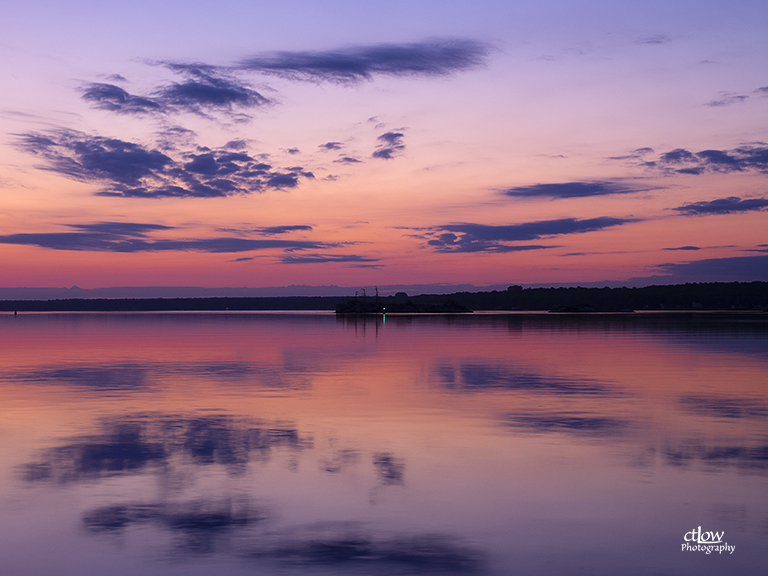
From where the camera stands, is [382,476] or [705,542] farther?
[382,476]

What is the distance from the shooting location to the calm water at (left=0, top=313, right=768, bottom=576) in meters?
9.12

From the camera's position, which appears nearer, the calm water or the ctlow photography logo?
the calm water

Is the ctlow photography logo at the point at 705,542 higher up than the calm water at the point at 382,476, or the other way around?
the calm water at the point at 382,476

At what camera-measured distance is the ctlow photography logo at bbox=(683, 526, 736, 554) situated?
30.6ft

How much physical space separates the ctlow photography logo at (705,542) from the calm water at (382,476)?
20 centimetres

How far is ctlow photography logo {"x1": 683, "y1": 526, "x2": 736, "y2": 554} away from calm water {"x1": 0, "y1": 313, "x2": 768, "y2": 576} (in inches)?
7.9

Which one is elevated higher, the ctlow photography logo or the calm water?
the calm water

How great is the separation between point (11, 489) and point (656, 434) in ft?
44.4

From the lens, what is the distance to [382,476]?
13.0 metres

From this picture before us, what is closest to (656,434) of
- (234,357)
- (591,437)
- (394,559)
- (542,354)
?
(591,437)

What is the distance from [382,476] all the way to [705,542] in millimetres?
5518

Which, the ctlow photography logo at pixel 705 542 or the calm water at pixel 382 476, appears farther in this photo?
the ctlow photography logo at pixel 705 542

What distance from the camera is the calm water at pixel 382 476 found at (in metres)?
9.12

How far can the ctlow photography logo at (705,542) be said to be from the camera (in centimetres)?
934
